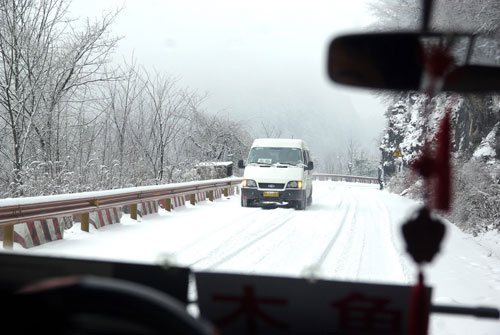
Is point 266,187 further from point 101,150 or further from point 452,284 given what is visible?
point 452,284

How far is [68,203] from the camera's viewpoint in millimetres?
9047

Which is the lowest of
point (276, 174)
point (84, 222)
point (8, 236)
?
point (276, 174)

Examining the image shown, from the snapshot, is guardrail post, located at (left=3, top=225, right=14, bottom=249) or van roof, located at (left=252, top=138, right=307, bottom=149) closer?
guardrail post, located at (left=3, top=225, right=14, bottom=249)

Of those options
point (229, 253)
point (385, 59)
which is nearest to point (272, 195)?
point (229, 253)

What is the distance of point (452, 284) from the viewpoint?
634 cm

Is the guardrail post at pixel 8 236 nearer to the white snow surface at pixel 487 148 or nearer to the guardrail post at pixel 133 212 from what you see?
the guardrail post at pixel 133 212

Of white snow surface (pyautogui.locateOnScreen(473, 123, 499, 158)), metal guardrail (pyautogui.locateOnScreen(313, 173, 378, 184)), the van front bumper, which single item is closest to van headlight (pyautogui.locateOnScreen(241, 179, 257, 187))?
the van front bumper

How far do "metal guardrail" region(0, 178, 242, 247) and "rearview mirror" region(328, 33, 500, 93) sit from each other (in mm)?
6866

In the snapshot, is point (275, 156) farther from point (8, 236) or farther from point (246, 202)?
point (8, 236)

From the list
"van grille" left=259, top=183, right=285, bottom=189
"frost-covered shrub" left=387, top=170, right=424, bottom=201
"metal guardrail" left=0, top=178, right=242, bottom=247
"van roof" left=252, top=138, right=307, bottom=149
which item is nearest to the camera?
"frost-covered shrub" left=387, top=170, right=424, bottom=201

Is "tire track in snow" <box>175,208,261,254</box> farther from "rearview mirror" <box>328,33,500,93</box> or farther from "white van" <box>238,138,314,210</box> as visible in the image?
"rearview mirror" <box>328,33,500,93</box>

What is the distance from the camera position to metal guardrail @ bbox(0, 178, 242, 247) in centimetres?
742

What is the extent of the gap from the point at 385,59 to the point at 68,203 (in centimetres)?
847

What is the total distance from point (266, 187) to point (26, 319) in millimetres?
15230
